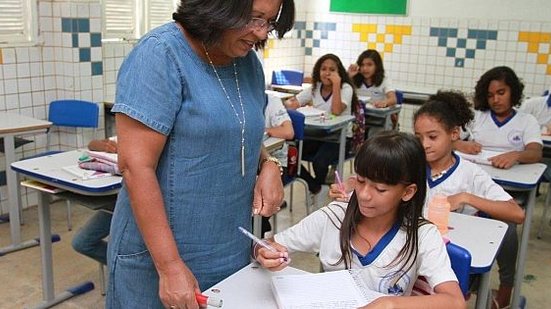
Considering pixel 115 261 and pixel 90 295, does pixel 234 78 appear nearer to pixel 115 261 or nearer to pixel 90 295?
pixel 115 261

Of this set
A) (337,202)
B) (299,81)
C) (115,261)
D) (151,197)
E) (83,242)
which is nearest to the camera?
(151,197)

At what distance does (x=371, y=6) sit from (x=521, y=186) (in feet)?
14.1

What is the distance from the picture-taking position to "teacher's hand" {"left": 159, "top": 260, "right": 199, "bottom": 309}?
3.61ft

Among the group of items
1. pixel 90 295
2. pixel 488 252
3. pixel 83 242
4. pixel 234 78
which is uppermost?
pixel 234 78

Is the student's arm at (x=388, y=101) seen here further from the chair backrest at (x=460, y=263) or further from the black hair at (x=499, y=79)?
the chair backrest at (x=460, y=263)

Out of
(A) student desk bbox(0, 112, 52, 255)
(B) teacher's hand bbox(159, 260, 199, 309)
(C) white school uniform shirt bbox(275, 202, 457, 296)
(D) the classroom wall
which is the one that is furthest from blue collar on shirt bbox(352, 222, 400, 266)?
(D) the classroom wall

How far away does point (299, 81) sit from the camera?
6.28m

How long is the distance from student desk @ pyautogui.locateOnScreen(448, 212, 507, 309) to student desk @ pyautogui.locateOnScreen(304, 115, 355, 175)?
2.01m

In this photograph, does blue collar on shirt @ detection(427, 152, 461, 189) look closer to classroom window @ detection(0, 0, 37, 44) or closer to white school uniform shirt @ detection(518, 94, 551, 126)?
white school uniform shirt @ detection(518, 94, 551, 126)

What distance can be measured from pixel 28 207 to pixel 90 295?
1.57 metres

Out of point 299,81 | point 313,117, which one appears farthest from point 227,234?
point 299,81

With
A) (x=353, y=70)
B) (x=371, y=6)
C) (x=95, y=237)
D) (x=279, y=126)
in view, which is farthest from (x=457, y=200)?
(x=371, y=6)

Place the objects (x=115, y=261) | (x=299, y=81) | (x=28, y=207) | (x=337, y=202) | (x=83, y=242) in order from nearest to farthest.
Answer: (x=115, y=261), (x=337, y=202), (x=83, y=242), (x=28, y=207), (x=299, y=81)

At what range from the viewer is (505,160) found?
9.66 feet
